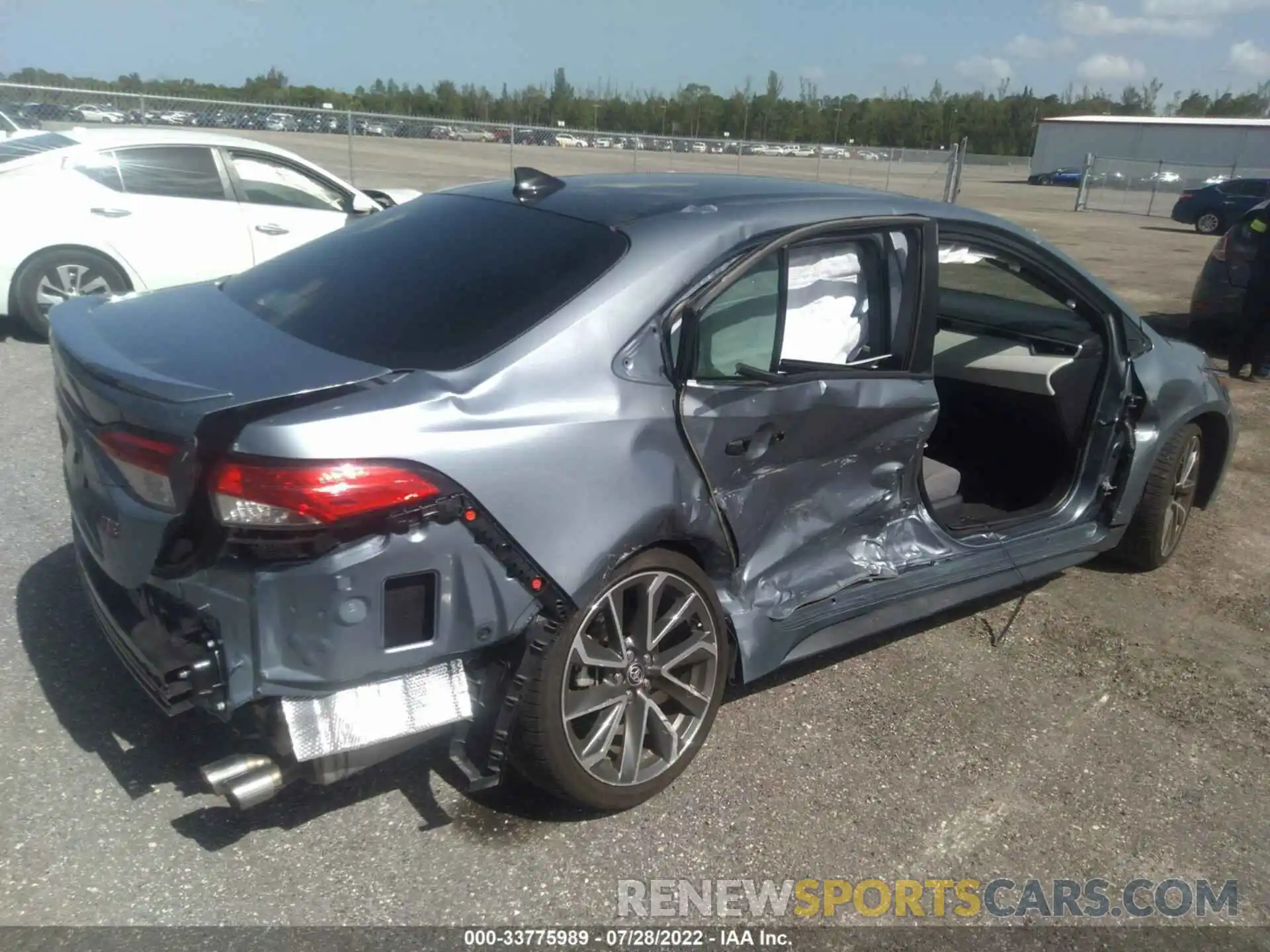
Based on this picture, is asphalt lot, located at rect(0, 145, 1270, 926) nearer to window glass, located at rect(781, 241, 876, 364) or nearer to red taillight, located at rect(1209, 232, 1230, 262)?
window glass, located at rect(781, 241, 876, 364)

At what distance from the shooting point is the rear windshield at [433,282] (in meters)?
2.74

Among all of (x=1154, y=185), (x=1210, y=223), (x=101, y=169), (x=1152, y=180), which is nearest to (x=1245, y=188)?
(x=1210, y=223)

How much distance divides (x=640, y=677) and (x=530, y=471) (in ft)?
2.48

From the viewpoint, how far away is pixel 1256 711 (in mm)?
3732

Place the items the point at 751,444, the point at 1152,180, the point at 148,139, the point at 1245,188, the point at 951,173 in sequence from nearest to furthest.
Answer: the point at 751,444
the point at 148,139
the point at 951,173
the point at 1245,188
the point at 1152,180

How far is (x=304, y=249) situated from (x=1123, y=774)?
3.19 meters

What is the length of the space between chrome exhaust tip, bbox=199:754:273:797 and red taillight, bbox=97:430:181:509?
60 centimetres

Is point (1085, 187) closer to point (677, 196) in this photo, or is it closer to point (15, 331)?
point (15, 331)

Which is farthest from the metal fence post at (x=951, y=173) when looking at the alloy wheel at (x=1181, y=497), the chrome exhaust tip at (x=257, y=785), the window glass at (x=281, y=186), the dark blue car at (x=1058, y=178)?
the dark blue car at (x=1058, y=178)

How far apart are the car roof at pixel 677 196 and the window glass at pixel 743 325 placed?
0.24 meters

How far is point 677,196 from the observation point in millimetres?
3303

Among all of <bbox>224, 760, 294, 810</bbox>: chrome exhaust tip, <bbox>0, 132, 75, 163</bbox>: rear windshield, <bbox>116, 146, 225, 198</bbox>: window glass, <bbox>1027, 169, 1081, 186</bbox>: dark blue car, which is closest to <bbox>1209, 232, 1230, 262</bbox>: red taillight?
<bbox>116, 146, 225, 198</bbox>: window glass

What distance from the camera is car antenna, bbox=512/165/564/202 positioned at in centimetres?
340

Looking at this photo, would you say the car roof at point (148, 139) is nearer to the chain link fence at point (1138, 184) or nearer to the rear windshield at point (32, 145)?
the rear windshield at point (32, 145)
